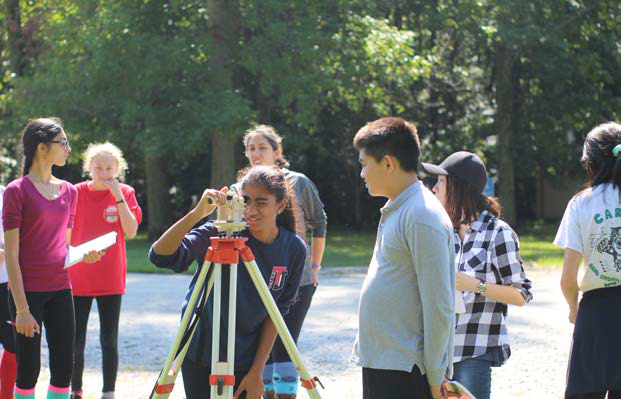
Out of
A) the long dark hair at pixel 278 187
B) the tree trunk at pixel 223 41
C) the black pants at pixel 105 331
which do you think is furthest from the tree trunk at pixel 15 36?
the long dark hair at pixel 278 187

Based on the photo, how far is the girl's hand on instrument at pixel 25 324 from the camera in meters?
4.75

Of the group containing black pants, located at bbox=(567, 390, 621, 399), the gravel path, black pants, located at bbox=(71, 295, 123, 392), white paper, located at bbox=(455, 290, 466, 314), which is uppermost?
white paper, located at bbox=(455, 290, 466, 314)

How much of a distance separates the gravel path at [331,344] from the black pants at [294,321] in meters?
1.08

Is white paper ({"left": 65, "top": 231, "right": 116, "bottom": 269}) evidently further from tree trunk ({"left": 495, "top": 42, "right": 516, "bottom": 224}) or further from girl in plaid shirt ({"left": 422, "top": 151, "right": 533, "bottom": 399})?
tree trunk ({"left": 495, "top": 42, "right": 516, "bottom": 224})

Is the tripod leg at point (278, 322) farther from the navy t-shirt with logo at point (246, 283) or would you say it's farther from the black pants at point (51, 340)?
the black pants at point (51, 340)

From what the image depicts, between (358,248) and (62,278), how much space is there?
63.6 ft

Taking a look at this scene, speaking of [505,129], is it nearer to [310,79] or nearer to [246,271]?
[310,79]

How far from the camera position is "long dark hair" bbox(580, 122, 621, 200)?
3.76 metres

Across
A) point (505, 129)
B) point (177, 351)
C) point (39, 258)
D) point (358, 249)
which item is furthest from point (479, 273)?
point (505, 129)

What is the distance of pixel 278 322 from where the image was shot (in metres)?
3.40

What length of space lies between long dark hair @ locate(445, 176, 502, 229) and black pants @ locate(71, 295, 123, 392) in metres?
2.81

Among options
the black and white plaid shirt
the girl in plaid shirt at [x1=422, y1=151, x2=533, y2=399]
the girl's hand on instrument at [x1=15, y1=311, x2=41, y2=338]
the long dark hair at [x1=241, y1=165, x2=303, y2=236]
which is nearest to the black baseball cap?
the girl in plaid shirt at [x1=422, y1=151, x2=533, y2=399]

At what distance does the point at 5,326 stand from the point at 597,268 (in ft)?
11.7

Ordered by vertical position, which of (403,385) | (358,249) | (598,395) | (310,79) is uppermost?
(310,79)
